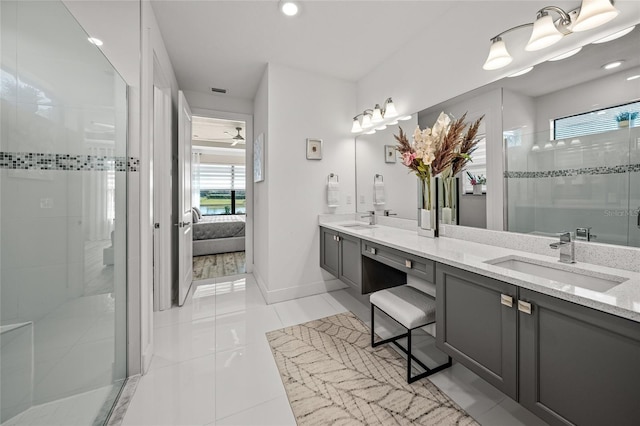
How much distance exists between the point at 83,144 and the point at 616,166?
2655 mm

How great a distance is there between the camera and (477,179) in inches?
71.5

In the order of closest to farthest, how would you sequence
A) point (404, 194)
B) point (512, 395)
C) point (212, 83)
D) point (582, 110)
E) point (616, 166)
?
point (512, 395) → point (616, 166) → point (582, 110) → point (404, 194) → point (212, 83)

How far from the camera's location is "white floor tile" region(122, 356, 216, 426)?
1352 millimetres

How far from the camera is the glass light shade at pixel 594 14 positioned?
1.13m

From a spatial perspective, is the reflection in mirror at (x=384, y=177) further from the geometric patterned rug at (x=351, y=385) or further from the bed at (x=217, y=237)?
the bed at (x=217, y=237)

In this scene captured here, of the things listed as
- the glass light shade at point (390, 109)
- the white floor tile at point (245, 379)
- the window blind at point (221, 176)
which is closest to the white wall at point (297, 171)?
the glass light shade at point (390, 109)

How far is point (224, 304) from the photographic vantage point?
9.10 ft

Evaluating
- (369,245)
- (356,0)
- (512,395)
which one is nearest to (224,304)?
(369,245)

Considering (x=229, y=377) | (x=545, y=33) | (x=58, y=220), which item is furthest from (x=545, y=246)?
(x=58, y=220)

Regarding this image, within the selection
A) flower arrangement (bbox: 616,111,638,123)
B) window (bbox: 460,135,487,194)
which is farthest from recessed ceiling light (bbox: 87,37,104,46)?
flower arrangement (bbox: 616,111,638,123)

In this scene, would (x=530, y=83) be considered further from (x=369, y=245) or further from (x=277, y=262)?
(x=277, y=262)

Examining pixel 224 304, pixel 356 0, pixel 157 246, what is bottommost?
pixel 224 304

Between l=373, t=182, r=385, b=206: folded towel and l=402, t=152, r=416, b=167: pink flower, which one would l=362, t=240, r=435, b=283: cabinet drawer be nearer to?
l=402, t=152, r=416, b=167: pink flower

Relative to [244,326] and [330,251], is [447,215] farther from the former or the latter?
[244,326]
